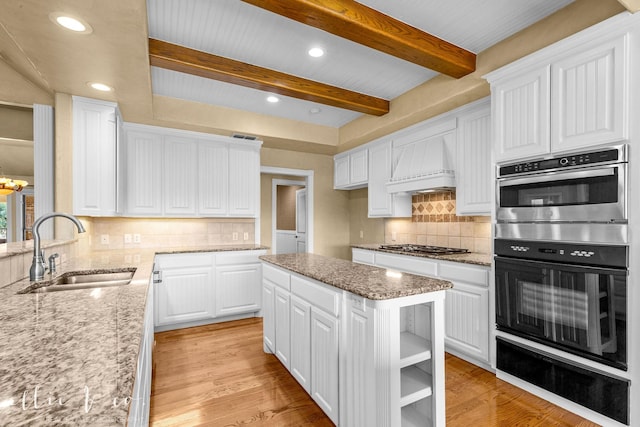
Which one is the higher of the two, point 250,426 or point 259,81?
point 259,81

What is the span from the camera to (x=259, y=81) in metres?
2.85

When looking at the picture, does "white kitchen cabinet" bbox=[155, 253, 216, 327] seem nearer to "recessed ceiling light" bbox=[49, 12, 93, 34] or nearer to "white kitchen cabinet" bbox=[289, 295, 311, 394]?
"white kitchen cabinet" bbox=[289, 295, 311, 394]

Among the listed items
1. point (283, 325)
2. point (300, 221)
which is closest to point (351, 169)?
point (300, 221)

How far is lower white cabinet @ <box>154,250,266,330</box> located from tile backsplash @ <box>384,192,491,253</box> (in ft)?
6.48

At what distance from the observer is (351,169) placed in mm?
4785

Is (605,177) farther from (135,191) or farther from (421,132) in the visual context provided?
(135,191)

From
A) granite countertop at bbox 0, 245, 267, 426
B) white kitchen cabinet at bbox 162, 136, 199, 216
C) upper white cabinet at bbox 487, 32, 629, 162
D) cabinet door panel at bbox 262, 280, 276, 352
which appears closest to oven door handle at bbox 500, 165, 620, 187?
upper white cabinet at bbox 487, 32, 629, 162

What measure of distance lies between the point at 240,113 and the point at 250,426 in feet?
10.8

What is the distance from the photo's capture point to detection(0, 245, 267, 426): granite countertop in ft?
1.86

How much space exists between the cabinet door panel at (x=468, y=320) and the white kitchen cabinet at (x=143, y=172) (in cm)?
338

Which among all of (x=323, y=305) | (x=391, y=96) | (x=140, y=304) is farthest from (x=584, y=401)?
(x=391, y=96)

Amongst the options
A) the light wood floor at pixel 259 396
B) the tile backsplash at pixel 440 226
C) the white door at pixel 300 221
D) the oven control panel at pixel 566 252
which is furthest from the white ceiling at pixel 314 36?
the white door at pixel 300 221

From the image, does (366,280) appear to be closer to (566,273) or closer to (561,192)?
(566,273)

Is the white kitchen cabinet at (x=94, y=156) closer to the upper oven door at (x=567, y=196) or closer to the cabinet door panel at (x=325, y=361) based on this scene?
the cabinet door panel at (x=325, y=361)
